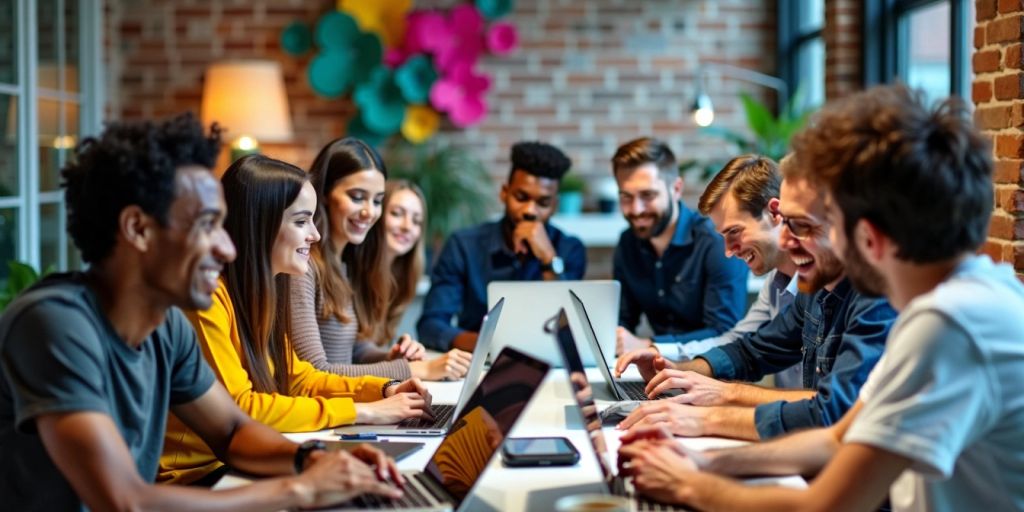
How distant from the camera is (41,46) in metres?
5.07

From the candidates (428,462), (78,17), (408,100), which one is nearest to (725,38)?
(408,100)

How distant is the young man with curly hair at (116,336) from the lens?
5.18 feet

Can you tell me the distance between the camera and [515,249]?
4.07 meters

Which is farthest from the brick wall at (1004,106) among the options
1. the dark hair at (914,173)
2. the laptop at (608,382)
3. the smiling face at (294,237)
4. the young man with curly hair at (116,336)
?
the young man with curly hair at (116,336)

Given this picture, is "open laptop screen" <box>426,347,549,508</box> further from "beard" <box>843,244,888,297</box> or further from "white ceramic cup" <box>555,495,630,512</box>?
"beard" <box>843,244,888,297</box>

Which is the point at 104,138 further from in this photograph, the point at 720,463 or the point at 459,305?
the point at 459,305

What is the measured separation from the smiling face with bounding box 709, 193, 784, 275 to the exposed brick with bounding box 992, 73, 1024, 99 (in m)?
0.67

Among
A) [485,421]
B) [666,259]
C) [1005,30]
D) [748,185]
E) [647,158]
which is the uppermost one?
[1005,30]

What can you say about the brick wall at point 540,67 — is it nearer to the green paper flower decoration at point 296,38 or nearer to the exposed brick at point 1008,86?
the green paper flower decoration at point 296,38

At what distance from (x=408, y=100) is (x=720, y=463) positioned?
4519mm

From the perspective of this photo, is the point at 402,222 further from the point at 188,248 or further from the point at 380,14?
the point at 380,14

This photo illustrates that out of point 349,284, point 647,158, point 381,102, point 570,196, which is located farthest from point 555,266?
point 381,102

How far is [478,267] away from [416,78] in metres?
2.32

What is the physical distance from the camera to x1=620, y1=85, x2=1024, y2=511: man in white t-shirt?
1.48 meters
